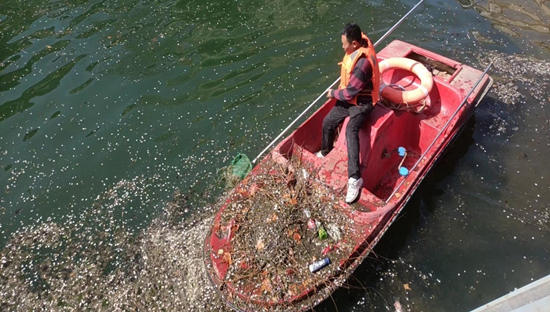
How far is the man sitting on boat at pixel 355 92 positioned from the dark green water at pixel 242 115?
5.69 feet

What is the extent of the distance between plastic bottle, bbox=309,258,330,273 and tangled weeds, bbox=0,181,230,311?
5.48ft

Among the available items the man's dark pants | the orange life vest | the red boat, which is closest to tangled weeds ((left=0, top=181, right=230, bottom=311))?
the red boat

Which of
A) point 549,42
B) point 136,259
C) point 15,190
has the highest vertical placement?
point 15,190

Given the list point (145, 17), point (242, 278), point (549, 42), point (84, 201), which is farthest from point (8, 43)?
point (549, 42)

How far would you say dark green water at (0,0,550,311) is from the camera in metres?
6.63

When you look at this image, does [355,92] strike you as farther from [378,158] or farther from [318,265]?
[318,265]

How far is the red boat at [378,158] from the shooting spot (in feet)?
16.9

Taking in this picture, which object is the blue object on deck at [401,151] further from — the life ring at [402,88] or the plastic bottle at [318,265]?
the plastic bottle at [318,265]

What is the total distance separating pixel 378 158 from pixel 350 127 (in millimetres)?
970

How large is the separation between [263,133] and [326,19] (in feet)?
16.2

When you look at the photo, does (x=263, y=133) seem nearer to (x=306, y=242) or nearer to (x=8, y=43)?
(x=306, y=242)

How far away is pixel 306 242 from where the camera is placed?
5324 millimetres

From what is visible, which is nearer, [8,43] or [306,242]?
[306,242]

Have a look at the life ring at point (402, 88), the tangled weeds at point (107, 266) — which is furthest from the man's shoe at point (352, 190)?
the tangled weeds at point (107, 266)
